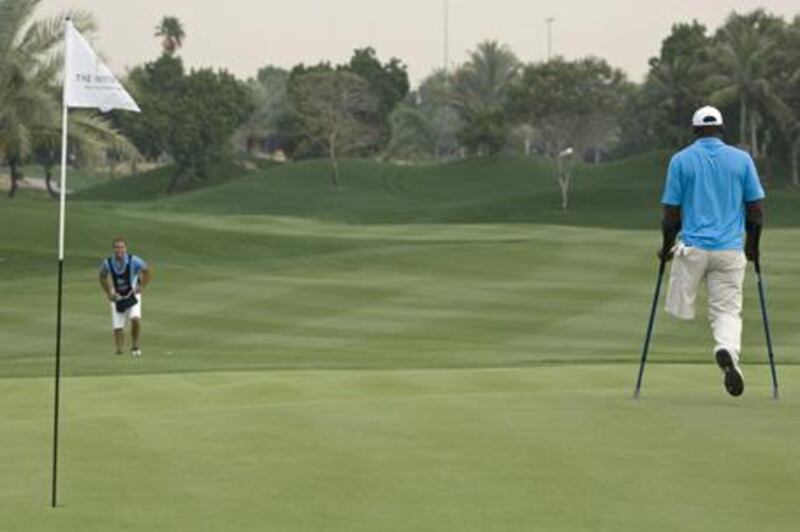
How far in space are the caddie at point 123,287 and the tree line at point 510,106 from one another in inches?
2143

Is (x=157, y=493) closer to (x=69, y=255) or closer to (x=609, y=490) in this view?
(x=609, y=490)

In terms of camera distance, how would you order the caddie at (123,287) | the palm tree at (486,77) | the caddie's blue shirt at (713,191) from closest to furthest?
the caddie's blue shirt at (713,191), the caddie at (123,287), the palm tree at (486,77)

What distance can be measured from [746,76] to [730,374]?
93617 mm

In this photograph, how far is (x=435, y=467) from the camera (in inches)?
387

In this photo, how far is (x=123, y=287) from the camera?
26.2 metres

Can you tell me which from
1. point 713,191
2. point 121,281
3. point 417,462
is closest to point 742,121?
point 121,281

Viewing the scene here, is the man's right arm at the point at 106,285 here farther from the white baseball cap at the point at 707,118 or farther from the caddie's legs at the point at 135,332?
the white baseball cap at the point at 707,118

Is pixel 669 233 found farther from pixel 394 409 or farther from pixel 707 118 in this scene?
pixel 394 409

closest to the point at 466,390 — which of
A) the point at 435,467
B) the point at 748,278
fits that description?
the point at 435,467

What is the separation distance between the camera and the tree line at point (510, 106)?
105562 millimetres

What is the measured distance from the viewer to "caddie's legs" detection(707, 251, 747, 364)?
42.8 ft

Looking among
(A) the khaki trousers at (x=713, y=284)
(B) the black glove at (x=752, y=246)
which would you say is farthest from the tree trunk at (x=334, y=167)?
(B) the black glove at (x=752, y=246)

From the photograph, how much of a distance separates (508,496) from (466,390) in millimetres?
5674

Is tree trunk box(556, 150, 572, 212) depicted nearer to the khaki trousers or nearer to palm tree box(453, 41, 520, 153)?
palm tree box(453, 41, 520, 153)
